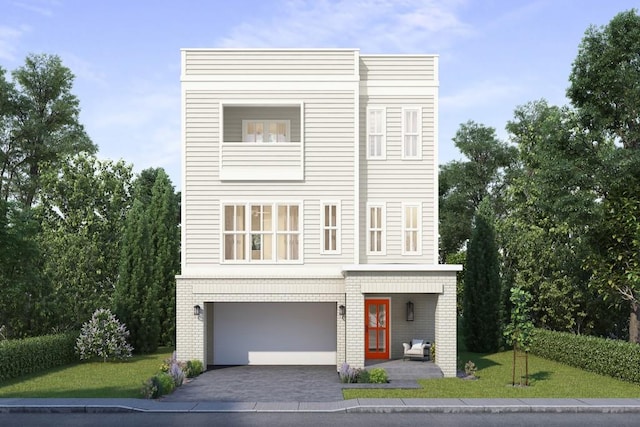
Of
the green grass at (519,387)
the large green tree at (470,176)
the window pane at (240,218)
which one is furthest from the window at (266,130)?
the large green tree at (470,176)

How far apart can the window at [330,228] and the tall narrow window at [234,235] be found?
280 centimetres

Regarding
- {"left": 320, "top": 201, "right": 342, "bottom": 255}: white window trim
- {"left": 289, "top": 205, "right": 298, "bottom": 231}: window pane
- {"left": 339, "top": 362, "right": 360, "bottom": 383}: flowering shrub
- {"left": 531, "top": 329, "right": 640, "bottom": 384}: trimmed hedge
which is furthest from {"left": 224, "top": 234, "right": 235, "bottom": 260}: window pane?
{"left": 531, "top": 329, "right": 640, "bottom": 384}: trimmed hedge

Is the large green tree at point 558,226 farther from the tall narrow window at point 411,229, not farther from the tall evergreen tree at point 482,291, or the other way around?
the tall narrow window at point 411,229

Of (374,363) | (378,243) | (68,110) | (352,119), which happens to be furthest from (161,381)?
(68,110)

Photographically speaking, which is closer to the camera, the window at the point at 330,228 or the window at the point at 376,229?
the window at the point at 330,228

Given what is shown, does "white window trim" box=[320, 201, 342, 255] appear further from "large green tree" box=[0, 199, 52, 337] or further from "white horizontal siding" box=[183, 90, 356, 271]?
"large green tree" box=[0, 199, 52, 337]

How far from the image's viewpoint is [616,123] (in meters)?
25.1

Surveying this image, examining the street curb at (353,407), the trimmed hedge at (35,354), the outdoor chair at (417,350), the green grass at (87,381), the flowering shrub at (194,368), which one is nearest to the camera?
the street curb at (353,407)

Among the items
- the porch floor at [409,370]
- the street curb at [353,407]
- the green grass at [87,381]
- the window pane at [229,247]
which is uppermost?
the window pane at [229,247]

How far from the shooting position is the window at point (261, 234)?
78.0 feet

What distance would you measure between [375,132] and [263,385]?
386 inches

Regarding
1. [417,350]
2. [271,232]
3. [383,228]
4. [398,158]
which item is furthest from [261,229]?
[417,350]

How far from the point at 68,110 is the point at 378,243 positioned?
29102 mm

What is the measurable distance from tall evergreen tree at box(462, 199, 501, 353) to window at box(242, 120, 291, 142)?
436 inches
